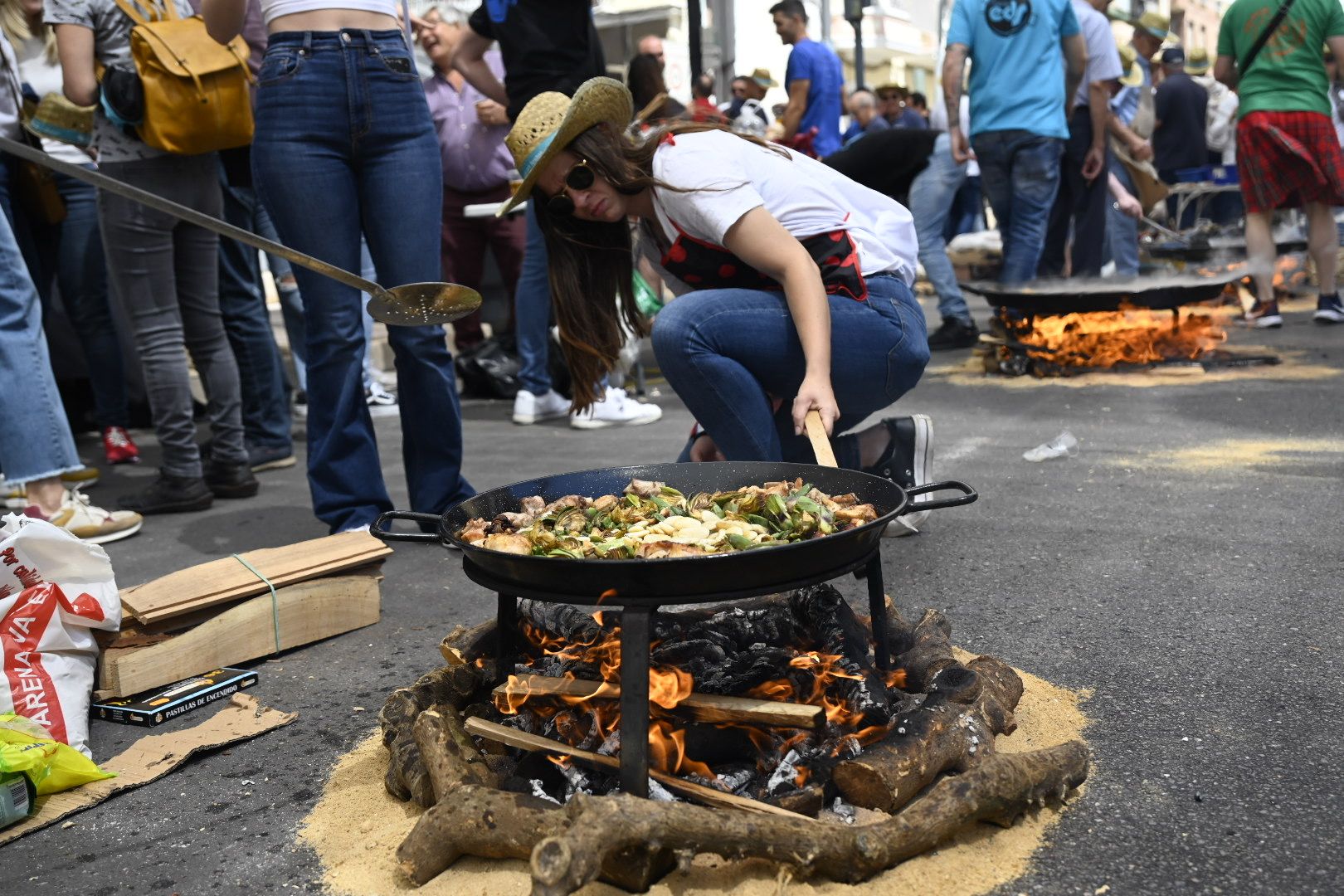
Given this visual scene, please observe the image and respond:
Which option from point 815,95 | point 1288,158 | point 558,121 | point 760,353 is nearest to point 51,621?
point 558,121

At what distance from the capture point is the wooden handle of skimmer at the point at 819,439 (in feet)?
8.32

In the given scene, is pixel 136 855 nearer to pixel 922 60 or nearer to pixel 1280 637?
pixel 1280 637

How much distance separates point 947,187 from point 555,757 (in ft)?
22.3

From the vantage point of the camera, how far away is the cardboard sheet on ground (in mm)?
2211

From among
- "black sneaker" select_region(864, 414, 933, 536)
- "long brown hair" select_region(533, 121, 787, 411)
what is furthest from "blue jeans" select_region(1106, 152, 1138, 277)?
"long brown hair" select_region(533, 121, 787, 411)

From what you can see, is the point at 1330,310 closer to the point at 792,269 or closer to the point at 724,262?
the point at 724,262

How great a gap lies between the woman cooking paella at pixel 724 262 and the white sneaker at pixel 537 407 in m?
2.96

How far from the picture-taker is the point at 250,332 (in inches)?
211

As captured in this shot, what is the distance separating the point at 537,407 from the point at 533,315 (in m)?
0.55

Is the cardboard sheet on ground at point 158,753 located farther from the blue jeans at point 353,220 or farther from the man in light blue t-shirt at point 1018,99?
the man in light blue t-shirt at point 1018,99

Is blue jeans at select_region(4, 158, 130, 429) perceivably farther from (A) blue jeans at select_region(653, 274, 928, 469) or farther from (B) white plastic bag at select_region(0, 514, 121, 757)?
(A) blue jeans at select_region(653, 274, 928, 469)

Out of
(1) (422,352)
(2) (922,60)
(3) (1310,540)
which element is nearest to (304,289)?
(1) (422,352)

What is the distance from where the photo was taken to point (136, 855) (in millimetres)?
2051

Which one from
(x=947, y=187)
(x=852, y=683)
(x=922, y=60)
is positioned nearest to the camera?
(x=852, y=683)
